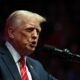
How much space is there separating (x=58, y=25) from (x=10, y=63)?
280 cm

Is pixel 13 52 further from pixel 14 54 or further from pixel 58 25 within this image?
pixel 58 25

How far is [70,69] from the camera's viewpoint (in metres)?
5.85

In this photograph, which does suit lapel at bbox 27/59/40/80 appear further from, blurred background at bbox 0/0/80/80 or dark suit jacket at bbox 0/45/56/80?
blurred background at bbox 0/0/80/80

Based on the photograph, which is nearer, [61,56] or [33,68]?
[61,56]

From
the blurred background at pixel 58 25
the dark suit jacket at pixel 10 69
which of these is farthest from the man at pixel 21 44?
the blurred background at pixel 58 25

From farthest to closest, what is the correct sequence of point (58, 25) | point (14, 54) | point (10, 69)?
point (58, 25)
point (14, 54)
point (10, 69)

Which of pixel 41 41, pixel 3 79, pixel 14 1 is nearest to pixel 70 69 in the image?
pixel 41 41

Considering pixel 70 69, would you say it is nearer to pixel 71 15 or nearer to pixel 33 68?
pixel 71 15

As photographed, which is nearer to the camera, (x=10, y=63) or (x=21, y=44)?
(x=10, y=63)

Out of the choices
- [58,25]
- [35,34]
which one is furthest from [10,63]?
[58,25]

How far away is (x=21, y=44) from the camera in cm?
351

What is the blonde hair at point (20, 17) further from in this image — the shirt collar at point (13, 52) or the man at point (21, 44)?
the shirt collar at point (13, 52)

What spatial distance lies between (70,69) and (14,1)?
1255mm

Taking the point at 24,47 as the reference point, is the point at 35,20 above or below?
above
